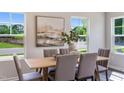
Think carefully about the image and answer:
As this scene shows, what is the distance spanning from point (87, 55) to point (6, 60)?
2.30 m

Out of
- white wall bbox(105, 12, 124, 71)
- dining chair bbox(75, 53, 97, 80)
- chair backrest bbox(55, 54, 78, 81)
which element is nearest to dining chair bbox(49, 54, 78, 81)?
chair backrest bbox(55, 54, 78, 81)

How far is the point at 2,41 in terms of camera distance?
14.2 feet

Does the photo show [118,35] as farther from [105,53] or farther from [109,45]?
[105,53]

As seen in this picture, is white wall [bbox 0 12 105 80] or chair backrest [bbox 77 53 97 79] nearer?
chair backrest [bbox 77 53 97 79]

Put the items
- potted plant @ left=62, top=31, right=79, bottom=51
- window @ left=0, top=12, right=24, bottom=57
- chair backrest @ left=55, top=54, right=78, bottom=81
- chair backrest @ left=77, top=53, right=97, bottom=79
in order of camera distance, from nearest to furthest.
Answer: chair backrest @ left=55, top=54, right=78, bottom=81 → chair backrest @ left=77, top=53, right=97, bottom=79 → potted plant @ left=62, top=31, right=79, bottom=51 → window @ left=0, top=12, right=24, bottom=57

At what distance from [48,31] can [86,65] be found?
2.02 meters

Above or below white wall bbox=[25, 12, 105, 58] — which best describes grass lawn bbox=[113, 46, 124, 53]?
below

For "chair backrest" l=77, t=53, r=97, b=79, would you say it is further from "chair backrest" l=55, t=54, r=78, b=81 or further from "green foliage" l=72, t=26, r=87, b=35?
"green foliage" l=72, t=26, r=87, b=35

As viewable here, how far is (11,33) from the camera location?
14.7 ft

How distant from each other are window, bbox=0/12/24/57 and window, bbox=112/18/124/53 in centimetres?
334

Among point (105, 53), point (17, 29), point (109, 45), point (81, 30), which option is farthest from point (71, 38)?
point (109, 45)

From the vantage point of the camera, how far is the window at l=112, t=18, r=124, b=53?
5602 millimetres

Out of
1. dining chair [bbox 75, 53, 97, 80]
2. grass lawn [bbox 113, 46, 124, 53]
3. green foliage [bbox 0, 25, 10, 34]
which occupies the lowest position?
dining chair [bbox 75, 53, 97, 80]

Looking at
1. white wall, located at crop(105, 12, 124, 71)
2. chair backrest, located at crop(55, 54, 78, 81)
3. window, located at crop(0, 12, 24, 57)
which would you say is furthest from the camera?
white wall, located at crop(105, 12, 124, 71)
